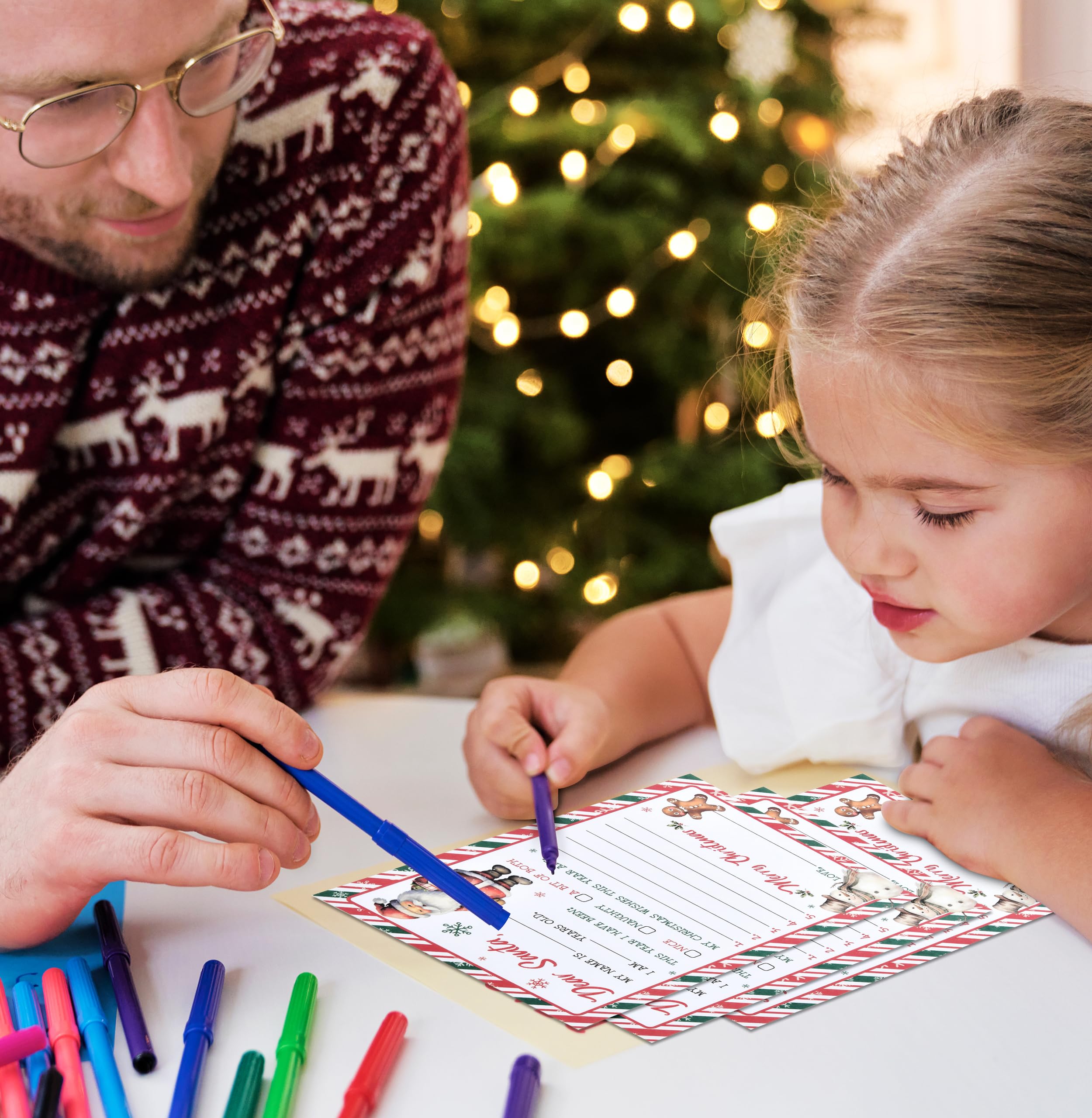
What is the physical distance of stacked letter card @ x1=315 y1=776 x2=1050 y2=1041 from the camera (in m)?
0.56

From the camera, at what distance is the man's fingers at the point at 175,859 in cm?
59

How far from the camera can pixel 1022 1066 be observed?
50 centimetres

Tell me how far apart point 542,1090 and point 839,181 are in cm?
63

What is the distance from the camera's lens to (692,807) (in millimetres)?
738

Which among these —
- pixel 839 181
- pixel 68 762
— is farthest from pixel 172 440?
pixel 839 181

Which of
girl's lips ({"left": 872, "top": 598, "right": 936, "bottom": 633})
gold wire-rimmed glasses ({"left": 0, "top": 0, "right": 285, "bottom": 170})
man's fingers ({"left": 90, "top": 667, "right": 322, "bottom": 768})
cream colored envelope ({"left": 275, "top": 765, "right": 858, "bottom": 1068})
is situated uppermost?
gold wire-rimmed glasses ({"left": 0, "top": 0, "right": 285, "bottom": 170})

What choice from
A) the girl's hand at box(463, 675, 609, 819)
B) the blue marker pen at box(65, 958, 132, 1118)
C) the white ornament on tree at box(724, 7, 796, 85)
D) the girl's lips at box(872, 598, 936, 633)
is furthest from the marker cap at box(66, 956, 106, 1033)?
the white ornament on tree at box(724, 7, 796, 85)

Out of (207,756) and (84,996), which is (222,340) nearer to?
(207,756)

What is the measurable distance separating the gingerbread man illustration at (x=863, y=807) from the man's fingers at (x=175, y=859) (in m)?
0.35

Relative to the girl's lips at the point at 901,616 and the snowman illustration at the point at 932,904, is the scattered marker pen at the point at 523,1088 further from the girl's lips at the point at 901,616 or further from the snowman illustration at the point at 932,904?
the girl's lips at the point at 901,616

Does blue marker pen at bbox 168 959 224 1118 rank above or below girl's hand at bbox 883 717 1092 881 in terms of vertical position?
above

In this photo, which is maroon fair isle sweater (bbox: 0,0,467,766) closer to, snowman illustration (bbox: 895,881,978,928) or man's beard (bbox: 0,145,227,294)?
man's beard (bbox: 0,145,227,294)

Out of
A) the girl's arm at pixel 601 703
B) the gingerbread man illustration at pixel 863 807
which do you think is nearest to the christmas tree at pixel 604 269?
the girl's arm at pixel 601 703

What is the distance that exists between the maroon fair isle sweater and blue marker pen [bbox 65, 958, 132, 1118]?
0.39 metres
